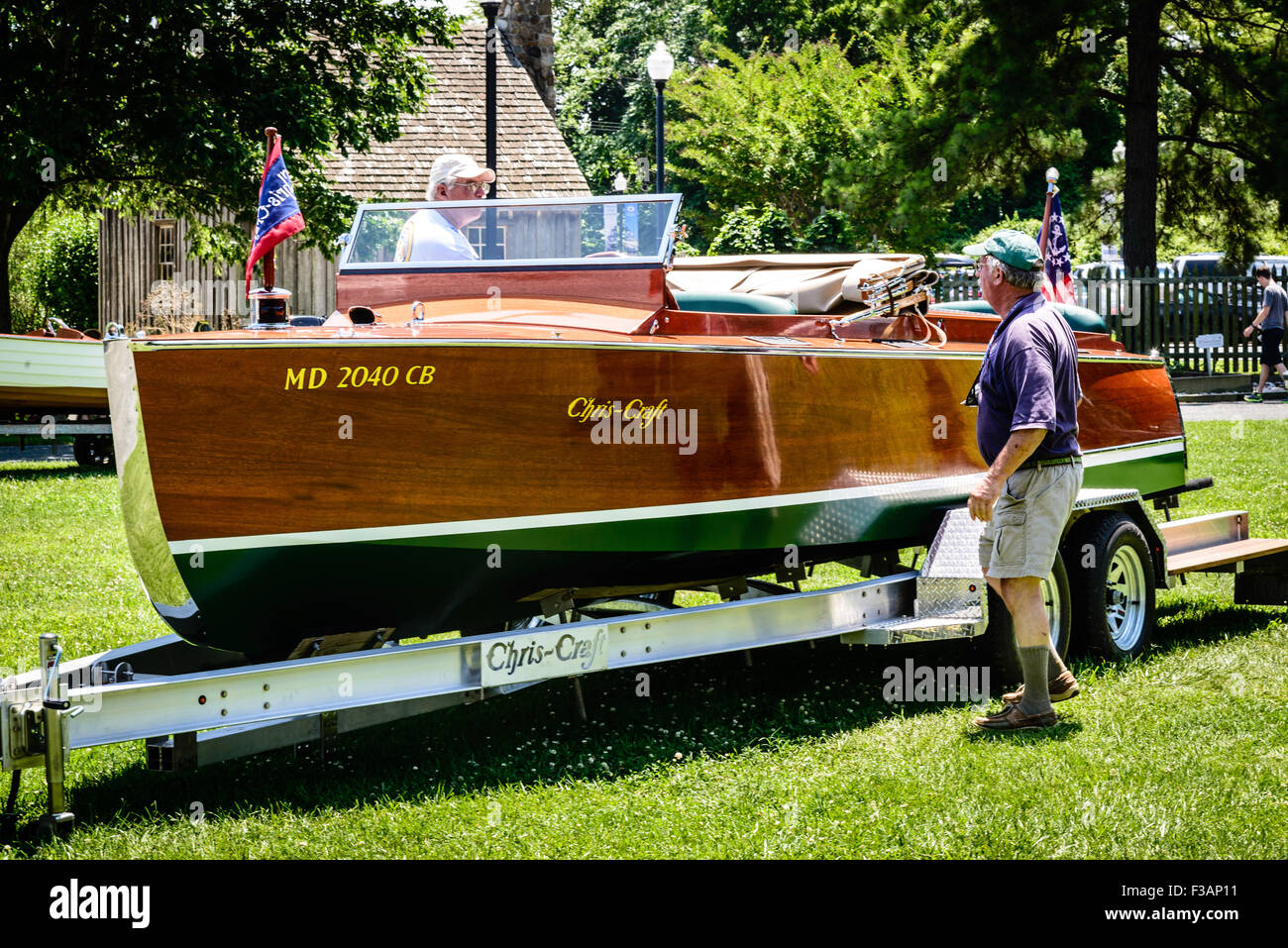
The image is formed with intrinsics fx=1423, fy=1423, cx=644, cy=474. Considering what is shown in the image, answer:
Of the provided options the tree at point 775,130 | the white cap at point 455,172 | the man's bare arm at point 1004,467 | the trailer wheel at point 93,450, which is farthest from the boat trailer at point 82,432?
the tree at point 775,130

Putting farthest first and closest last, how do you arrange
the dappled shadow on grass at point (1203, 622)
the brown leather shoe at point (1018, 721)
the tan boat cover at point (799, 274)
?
the dappled shadow on grass at point (1203, 622) → the tan boat cover at point (799, 274) → the brown leather shoe at point (1018, 721)

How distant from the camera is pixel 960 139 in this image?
2130 cm

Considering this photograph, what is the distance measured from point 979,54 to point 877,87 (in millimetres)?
10683

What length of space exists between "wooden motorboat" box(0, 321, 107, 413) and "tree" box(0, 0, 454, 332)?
6.59 ft

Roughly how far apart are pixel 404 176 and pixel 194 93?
7.00 meters

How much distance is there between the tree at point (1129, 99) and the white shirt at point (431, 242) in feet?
54.0

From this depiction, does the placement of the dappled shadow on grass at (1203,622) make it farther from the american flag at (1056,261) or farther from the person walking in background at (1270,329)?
the person walking in background at (1270,329)

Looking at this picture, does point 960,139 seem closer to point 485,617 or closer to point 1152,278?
point 1152,278

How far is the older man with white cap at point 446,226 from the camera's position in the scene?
244 inches

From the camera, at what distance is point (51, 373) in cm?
1546

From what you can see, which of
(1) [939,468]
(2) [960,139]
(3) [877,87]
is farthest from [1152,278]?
(1) [939,468]

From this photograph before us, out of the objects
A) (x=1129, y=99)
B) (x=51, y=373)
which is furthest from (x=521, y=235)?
(x=1129, y=99)

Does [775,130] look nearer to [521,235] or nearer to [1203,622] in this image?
[1203,622]

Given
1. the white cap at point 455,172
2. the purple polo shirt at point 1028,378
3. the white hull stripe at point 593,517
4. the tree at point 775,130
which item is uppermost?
the tree at point 775,130
